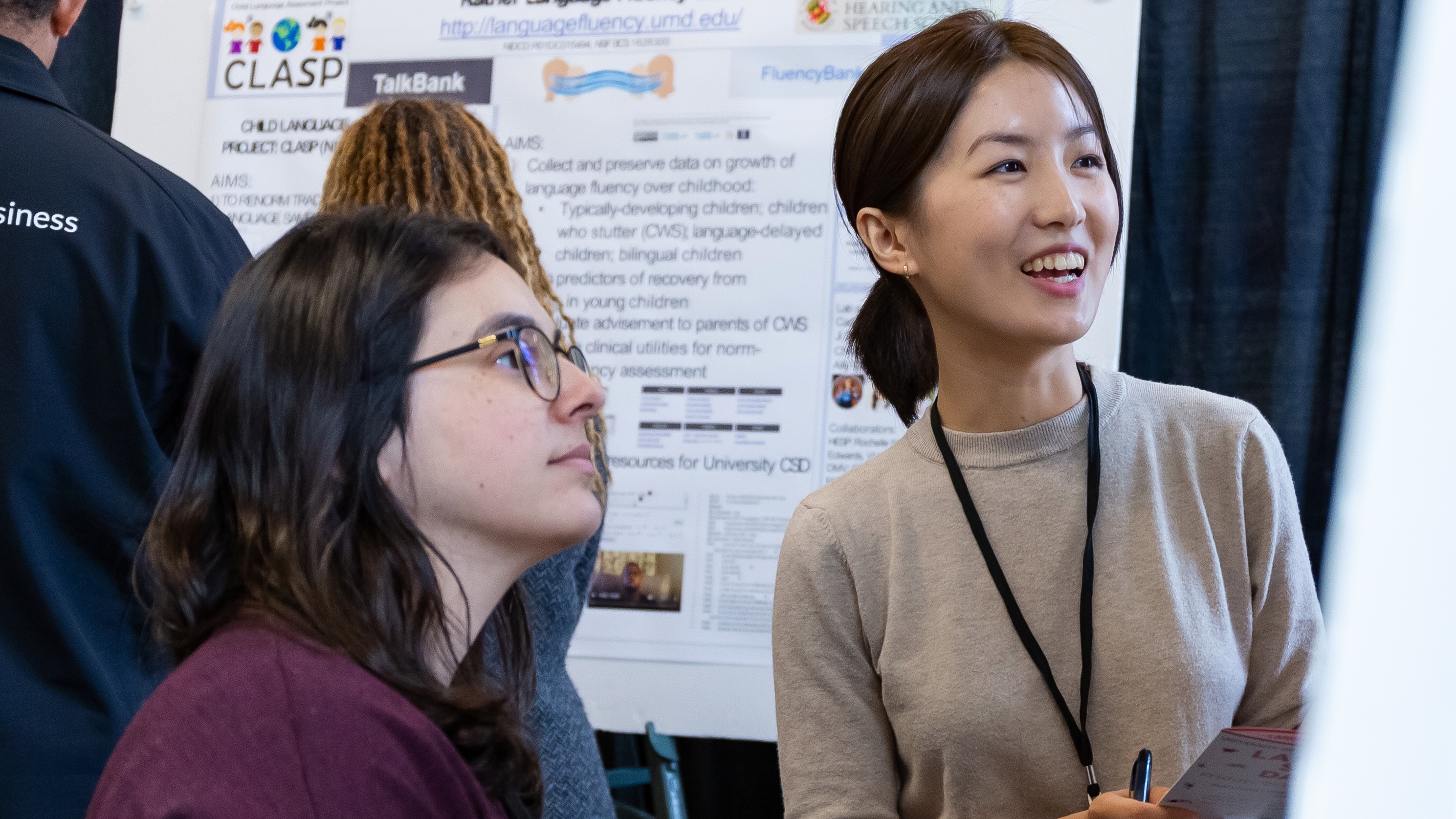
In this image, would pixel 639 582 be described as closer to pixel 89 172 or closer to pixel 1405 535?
pixel 89 172

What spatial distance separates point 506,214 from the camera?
1.57 meters

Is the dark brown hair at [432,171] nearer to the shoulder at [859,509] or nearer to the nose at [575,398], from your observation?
the shoulder at [859,509]

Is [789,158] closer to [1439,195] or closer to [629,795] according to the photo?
[629,795]

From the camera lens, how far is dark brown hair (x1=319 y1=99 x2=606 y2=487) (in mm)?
1565

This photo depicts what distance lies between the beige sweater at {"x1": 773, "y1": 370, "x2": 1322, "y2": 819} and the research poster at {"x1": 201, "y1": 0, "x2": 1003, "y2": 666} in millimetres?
1080

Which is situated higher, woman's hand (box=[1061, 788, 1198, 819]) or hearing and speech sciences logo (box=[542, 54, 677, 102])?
hearing and speech sciences logo (box=[542, 54, 677, 102])

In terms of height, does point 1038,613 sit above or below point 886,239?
below

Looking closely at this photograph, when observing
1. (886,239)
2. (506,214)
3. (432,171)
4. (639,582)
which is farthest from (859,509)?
(639,582)

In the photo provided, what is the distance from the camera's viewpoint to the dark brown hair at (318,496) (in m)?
0.84

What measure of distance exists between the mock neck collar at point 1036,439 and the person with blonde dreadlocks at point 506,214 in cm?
46

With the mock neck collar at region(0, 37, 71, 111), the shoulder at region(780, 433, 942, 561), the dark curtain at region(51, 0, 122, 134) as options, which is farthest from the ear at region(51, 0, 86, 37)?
the dark curtain at region(51, 0, 122, 134)

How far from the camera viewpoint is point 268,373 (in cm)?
90

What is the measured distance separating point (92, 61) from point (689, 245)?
166cm

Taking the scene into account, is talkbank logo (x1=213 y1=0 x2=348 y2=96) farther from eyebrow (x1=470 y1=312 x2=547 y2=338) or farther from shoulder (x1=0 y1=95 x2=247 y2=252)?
eyebrow (x1=470 y1=312 x2=547 y2=338)
